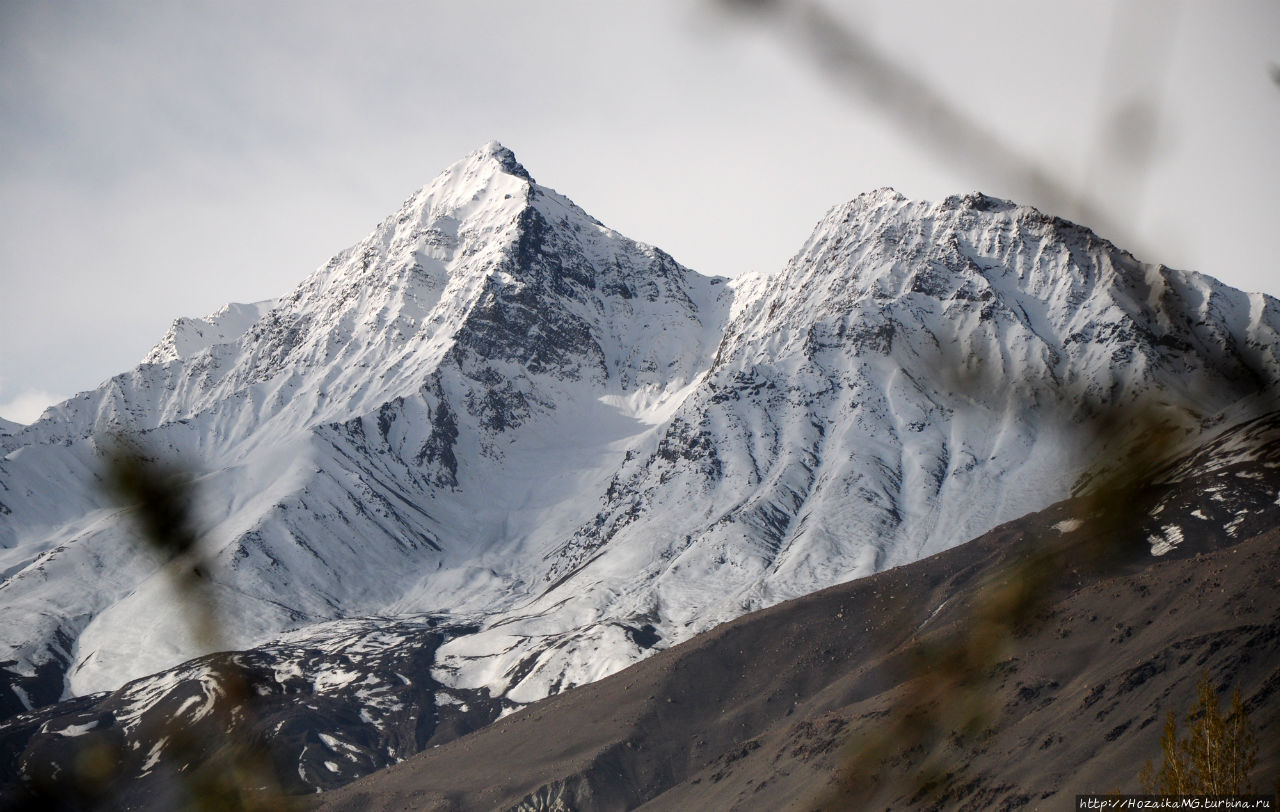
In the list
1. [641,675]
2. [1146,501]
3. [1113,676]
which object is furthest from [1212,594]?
[1146,501]

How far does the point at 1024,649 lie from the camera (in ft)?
401

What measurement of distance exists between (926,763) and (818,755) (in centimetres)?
2013

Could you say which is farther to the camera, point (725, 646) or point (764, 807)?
point (725, 646)

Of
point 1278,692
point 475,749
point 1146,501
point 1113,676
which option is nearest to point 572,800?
point 475,749

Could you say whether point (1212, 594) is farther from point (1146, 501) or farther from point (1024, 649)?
point (1146, 501)

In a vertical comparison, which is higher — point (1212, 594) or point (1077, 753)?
point (1212, 594)

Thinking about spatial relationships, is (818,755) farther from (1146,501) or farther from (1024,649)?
(1146,501)

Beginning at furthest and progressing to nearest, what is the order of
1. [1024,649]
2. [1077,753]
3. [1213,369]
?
1. [1024,649]
2. [1077,753]
3. [1213,369]

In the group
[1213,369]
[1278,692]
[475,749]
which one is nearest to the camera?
[1213,369]

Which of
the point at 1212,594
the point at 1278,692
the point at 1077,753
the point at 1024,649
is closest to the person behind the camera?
the point at 1278,692

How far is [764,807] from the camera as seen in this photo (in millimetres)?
115938

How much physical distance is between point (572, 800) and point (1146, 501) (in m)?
134

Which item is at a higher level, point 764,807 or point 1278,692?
point 1278,692

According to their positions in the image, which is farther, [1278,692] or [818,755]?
[818,755]
